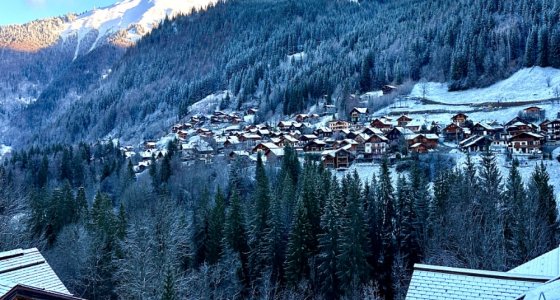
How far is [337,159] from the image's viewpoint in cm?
6956

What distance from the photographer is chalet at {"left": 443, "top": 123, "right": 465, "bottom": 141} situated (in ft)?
245

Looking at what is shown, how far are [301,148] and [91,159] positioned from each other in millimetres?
54297

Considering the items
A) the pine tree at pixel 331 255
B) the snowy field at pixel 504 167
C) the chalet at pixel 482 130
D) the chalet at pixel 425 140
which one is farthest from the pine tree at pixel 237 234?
the chalet at pixel 482 130

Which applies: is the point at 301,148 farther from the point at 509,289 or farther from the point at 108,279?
the point at 509,289

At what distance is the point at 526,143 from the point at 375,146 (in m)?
21.1

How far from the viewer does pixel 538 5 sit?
418 ft

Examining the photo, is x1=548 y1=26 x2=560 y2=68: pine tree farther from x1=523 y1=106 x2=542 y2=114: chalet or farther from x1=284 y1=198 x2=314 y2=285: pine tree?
x1=284 y1=198 x2=314 y2=285: pine tree

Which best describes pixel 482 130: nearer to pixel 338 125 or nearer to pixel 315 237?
pixel 338 125

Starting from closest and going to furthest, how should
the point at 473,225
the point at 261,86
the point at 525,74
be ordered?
the point at 473,225 < the point at 525,74 < the point at 261,86

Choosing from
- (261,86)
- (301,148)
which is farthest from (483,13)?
(301,148)

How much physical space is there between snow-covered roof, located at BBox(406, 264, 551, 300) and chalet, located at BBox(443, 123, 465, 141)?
6773 centimetres

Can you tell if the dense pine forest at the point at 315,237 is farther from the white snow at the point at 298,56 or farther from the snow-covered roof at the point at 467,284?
the white snow at the point at 298,56

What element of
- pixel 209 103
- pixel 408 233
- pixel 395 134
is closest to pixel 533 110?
pixel 395 134

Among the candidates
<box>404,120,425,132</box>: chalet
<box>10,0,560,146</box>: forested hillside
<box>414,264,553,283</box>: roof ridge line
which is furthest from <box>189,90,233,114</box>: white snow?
<box>414,264,553,283</box>: roof ridge line
